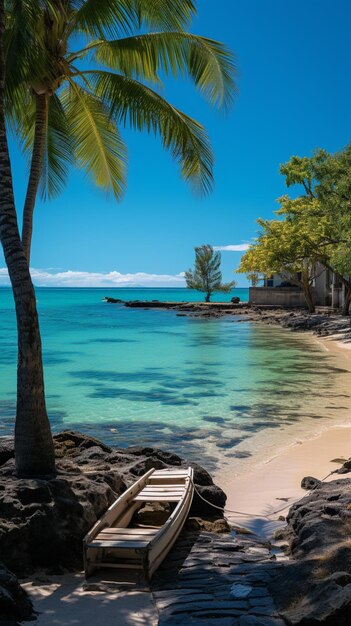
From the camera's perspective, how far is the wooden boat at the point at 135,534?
203 inches

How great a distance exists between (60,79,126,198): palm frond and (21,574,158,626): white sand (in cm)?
795

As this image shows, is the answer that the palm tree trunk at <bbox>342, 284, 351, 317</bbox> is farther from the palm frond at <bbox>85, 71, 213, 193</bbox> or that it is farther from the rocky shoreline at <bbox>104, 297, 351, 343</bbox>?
the palm frond at <bbox>85, 71, 213, 193</bbox>

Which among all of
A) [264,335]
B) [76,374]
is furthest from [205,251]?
[76,374]

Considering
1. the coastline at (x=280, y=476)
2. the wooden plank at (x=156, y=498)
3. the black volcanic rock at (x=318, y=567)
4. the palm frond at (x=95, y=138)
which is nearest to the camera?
the black volcanic rock at (x=318, y=567)

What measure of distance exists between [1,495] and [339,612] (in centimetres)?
335

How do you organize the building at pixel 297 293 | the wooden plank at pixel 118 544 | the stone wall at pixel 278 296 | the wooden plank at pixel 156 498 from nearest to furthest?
1. the wooden plank at pixel 118 544
2. the wooden plank at pixel 156 498
3. the building at pixel 297 293
4. the stone wall at pixel 278 296

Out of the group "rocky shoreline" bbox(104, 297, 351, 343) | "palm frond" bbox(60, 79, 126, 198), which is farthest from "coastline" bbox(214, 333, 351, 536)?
"rocky shoreline" bbox(104, 297, 351, 343)

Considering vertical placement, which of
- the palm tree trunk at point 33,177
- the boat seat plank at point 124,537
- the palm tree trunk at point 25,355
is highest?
the palm tree trunk at point 33,177

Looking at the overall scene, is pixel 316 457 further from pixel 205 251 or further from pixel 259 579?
pixel 205 251

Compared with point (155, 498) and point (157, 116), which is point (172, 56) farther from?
point (155, 498)

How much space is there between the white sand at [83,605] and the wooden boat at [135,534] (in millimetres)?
253

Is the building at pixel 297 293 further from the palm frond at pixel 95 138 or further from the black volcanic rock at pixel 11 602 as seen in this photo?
the black volcanic rock at pixel 11 602

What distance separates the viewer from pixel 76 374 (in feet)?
74.3

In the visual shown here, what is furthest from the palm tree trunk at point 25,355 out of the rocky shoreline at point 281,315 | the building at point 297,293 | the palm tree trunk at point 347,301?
the building at point 297,293
